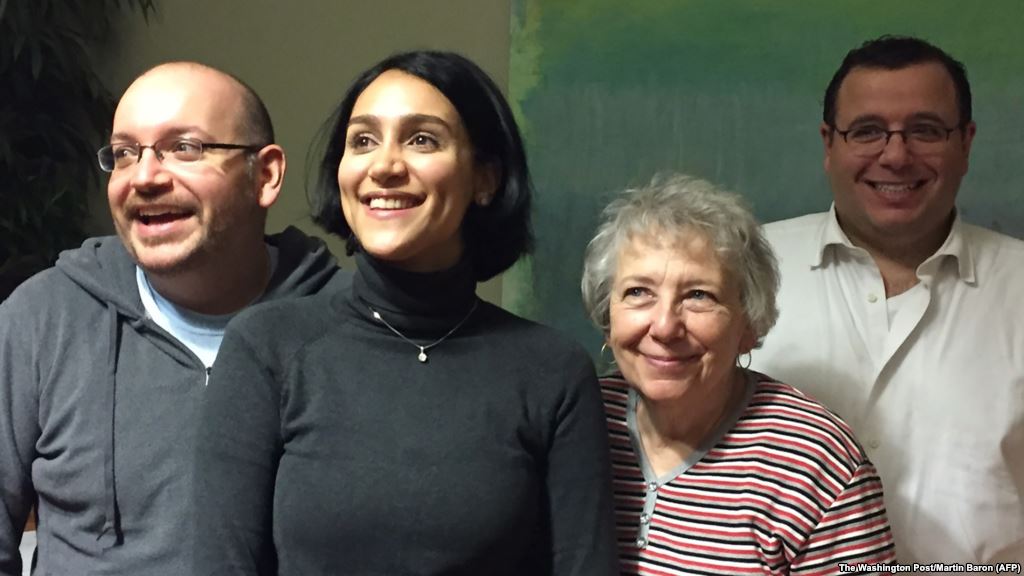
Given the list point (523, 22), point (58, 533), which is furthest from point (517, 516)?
point (523, 22)

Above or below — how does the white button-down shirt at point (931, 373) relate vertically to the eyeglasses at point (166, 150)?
below

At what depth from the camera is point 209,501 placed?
1147 mm

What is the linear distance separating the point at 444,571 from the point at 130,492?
21.6 inches

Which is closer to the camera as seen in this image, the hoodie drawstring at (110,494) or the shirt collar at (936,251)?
the hoodie drawstring at (110,494)

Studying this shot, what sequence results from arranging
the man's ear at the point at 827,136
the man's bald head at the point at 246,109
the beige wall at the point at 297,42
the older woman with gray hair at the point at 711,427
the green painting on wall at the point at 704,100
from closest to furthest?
1. the older woman with gray hair at the point at 711,427
2. the man's bald head at the point at 246,109
3. the man's ear at the point at 827,136
4. the green painting on wall at the point at 704,100
5. the beige wall at the point at 297,42

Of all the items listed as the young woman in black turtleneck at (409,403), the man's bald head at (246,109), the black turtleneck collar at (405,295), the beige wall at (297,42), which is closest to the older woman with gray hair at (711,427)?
the young woman in black turtleneck at (409,403)

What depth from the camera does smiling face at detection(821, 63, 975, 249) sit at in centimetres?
186

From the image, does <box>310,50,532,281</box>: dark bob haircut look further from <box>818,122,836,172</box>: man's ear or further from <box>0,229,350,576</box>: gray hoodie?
<box>818,122,836,172</box>: man's ear

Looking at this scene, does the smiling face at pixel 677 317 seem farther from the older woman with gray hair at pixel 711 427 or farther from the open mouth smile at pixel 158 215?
the open mouth smile at pixel 158 215

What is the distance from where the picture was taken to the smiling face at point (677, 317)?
54.9 inches

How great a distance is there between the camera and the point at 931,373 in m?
1.80

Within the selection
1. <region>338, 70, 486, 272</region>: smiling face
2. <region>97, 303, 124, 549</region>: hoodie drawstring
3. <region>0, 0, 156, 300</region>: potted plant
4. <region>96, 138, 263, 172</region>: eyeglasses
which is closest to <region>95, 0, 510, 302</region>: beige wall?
<region>0, 0, 156, 300</region>: potted plant

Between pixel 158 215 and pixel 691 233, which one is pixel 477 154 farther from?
pixel 158 215

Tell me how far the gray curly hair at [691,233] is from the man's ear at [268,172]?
1.80 ft
